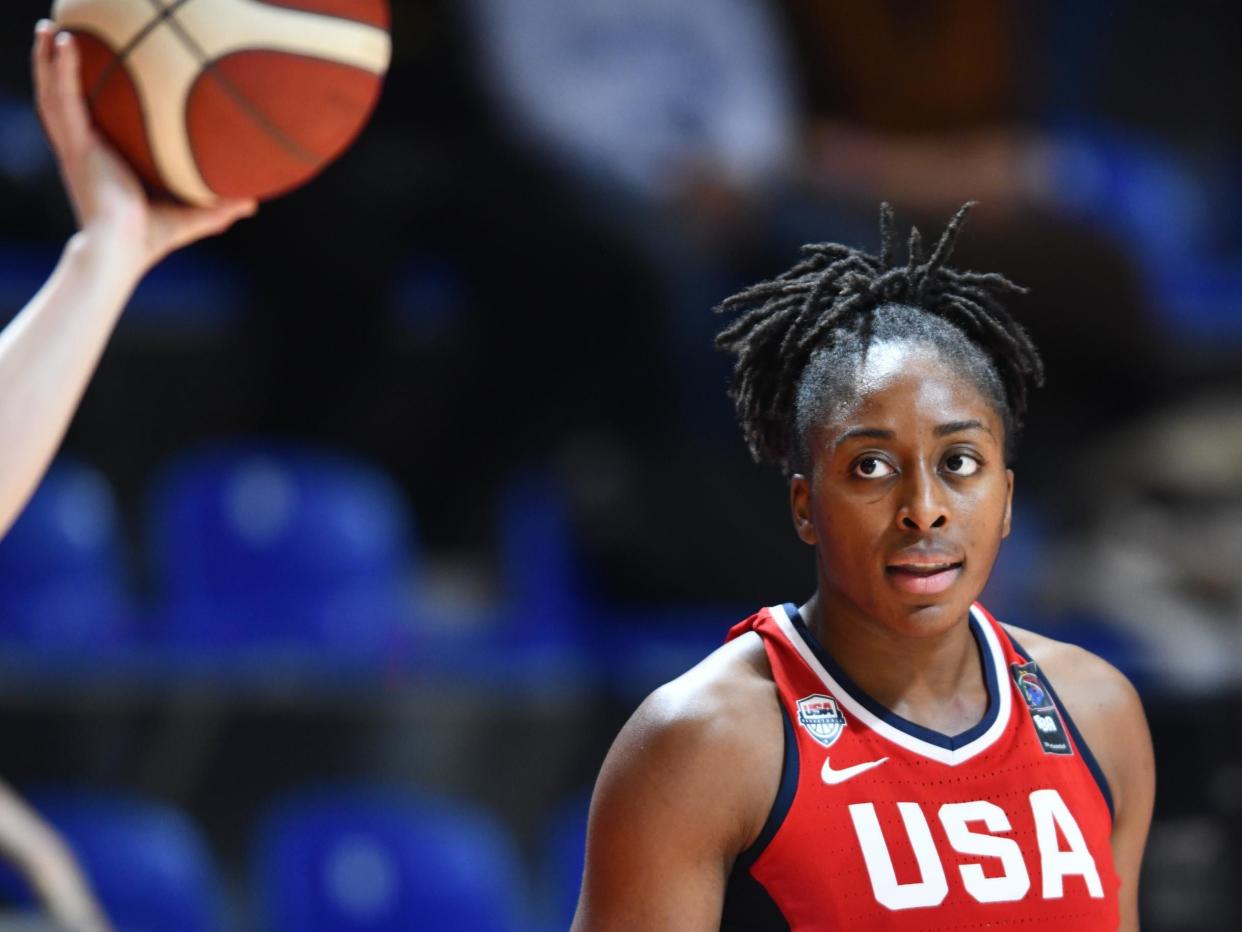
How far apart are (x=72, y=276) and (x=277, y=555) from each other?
288 cm

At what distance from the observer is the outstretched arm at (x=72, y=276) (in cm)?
198

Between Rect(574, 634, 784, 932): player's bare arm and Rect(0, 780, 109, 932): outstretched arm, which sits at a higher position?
Rect(0, 780, 109, 932): outstretched arm

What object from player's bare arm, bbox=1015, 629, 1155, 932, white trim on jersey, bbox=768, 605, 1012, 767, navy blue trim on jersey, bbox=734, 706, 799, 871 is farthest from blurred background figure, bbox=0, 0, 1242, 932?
navy blue trim on jersey, bbox=734, 706, 799, 871

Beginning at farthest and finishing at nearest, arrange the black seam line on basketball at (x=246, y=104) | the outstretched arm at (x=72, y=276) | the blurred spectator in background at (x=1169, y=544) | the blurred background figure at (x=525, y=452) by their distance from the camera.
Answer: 1. the blurred spectator in background at (x=1169, y=544)
2. the blurred background figure at (x=525, y=452)
3. the black seam line on basketball at (x=246, y=104)
4. the outstretched arm at (x=72, y=276)

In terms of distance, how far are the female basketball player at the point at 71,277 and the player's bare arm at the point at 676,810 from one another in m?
0.69

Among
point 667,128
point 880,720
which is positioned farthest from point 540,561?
point 880,720

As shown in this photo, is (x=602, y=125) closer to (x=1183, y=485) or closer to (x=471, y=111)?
(x=471, y=111)

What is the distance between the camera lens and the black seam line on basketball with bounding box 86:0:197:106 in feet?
7.89

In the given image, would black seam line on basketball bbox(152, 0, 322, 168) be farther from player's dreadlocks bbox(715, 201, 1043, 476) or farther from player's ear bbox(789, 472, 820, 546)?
player's ear bbox(789, 472, 820, 546)

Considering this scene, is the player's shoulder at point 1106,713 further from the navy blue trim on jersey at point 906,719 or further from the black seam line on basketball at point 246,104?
the black seam line on basketball at point 246,104

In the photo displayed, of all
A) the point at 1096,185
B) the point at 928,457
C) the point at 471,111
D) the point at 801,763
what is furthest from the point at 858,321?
the point at 1096,185

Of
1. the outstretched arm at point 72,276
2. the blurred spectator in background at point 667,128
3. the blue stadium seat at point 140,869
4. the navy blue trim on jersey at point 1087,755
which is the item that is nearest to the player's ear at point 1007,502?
the navy blue trim on jersey at point 1087,755

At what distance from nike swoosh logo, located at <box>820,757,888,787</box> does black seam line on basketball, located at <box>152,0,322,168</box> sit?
112 cm

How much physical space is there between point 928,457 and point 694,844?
0.46m
